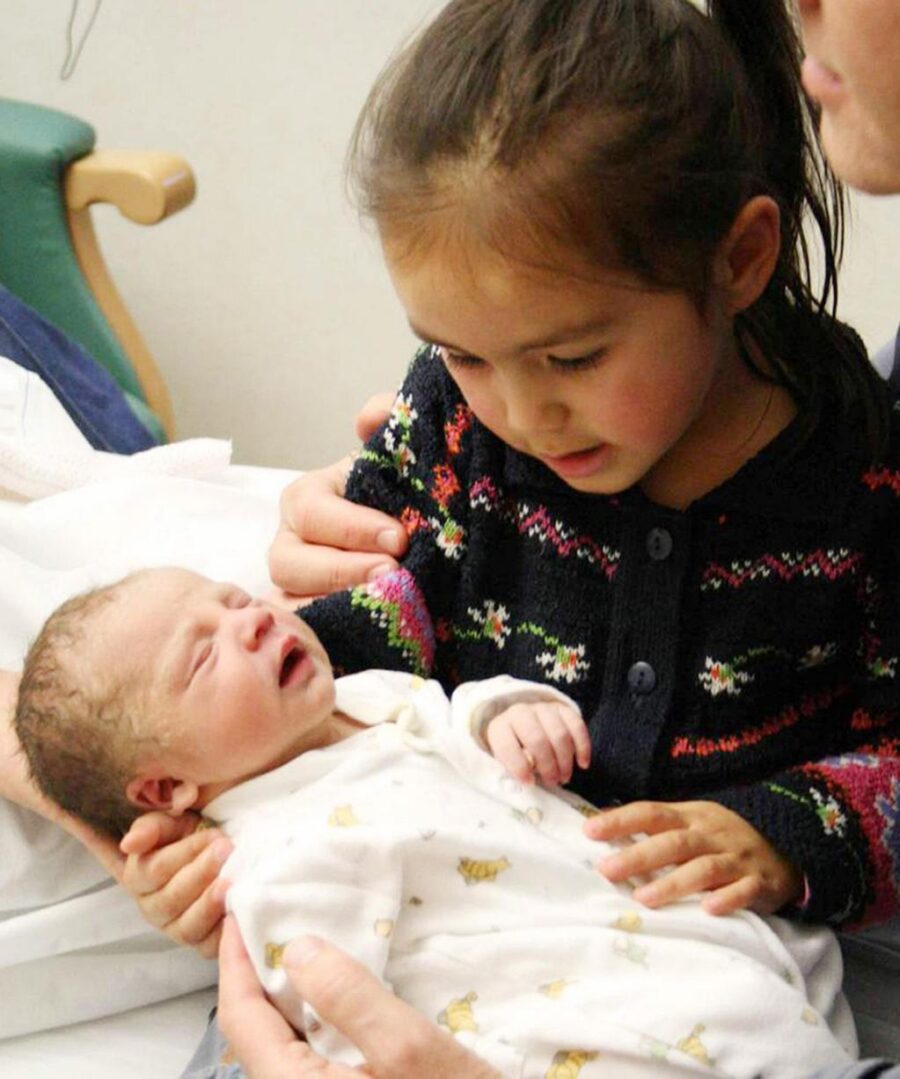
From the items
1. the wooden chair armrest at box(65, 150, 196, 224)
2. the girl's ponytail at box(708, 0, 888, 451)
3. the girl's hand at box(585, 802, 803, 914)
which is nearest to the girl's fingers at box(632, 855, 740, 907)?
the girl's hand at box(585, 802, 803, 914)

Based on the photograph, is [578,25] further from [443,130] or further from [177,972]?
[177,972]

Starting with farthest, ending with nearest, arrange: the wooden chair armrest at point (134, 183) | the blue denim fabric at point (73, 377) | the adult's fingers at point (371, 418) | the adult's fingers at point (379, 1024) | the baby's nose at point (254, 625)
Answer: the wooden chair armrest at point (134, 183) → the blue denim fabric at point (73, 377) → the adult's fingers at point (371, 418) → the baby's nose at point (254, 625) → the adult's fingers at point (379, 1024)

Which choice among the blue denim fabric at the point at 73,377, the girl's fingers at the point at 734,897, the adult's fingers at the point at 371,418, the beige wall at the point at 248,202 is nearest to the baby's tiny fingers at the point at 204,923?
the girl's fingers at the point at 734,897

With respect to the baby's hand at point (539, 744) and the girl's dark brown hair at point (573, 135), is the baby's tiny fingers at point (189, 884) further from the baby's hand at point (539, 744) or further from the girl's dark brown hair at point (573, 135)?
the girl's dark brown hair at point (573, 135)

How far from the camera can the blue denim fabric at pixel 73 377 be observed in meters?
1.79

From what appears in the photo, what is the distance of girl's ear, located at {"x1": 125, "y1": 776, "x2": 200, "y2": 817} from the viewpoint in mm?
1032

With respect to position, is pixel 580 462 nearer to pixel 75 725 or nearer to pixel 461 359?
pixel 461 359

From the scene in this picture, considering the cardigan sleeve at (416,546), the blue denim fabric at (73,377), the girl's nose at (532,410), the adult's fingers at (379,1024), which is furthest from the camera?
the blue denim fabric at (73,377)

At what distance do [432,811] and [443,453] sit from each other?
337 mm

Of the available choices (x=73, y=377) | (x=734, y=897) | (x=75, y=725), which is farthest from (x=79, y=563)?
(x=734, y=897)

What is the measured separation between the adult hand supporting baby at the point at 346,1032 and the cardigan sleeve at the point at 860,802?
0.29m

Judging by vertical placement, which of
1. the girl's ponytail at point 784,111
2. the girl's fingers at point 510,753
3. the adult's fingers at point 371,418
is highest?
the girl's ponytail at point 784,111

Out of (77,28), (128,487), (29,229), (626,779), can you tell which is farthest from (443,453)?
(77,28)

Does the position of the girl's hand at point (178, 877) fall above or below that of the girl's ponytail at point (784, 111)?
below
